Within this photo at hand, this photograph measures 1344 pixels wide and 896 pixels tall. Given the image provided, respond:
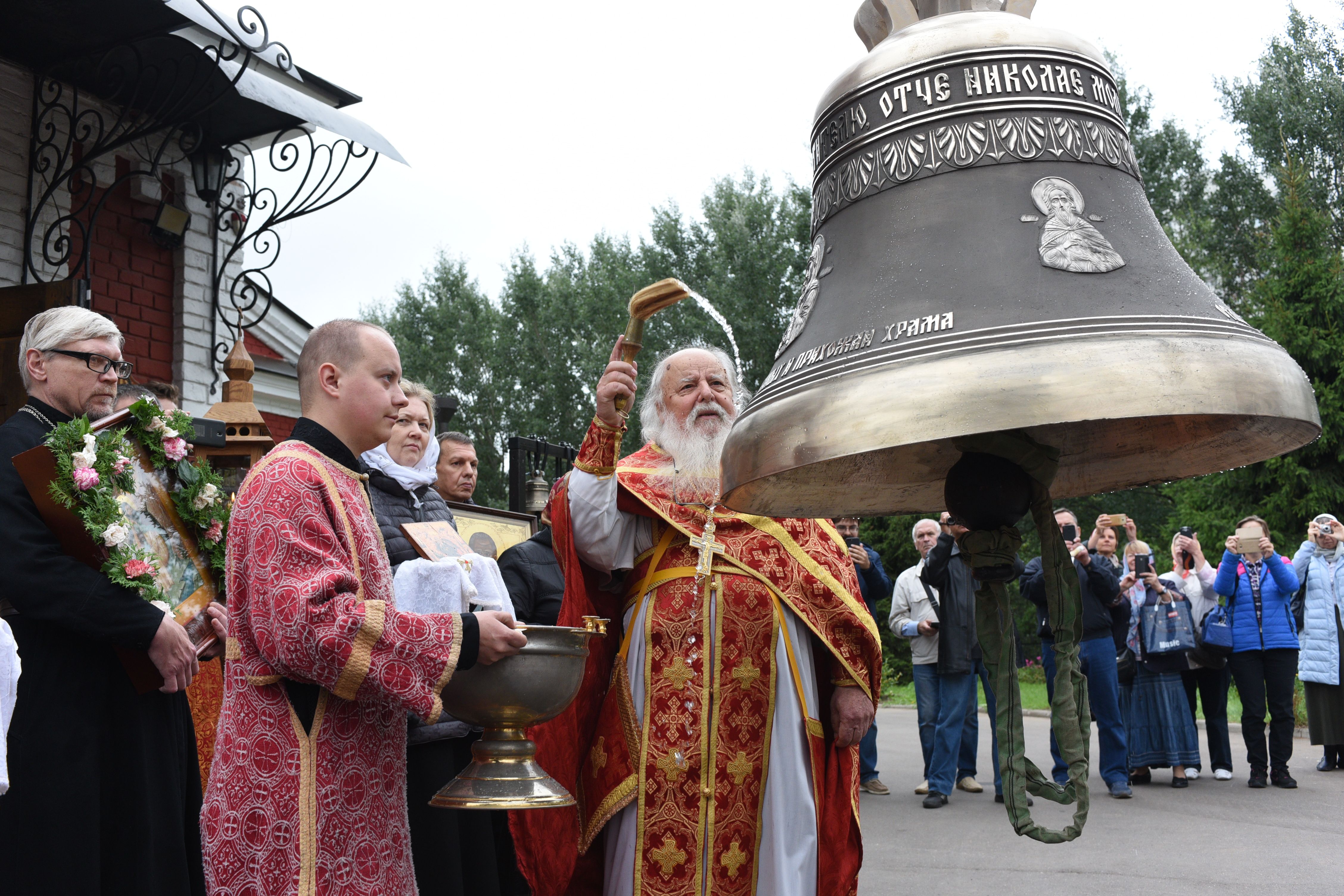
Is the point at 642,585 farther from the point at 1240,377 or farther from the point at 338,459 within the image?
the point at 1240,377

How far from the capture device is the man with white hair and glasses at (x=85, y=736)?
274 centimetres

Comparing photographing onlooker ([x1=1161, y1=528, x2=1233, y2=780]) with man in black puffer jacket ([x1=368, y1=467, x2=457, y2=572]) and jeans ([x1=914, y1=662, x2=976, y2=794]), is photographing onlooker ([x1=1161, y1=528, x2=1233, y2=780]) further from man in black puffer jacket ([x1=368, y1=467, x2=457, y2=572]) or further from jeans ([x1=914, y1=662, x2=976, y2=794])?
man in black puffer jacket ([x1=368, y1=467, x2=457, y2=572])

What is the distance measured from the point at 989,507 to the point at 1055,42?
0.70 meters

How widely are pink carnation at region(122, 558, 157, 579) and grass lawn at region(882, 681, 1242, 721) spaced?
37.8ft

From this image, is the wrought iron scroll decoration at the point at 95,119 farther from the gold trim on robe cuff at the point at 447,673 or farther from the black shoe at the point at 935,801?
the black shoe at the point at 935,801

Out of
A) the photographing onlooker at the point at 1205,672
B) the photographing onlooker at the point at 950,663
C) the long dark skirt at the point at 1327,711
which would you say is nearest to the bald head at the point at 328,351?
the photographing onlooker at the point at 950,663

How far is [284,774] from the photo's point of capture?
7.72 feet

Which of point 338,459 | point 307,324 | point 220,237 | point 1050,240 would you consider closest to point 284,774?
point 338,459

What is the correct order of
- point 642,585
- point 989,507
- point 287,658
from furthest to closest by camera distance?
point 642,585
point 287,658
point 989,507

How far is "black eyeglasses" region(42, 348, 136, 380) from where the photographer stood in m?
3.39

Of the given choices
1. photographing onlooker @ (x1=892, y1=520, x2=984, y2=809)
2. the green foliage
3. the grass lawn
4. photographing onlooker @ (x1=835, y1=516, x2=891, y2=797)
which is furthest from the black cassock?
the green foliage

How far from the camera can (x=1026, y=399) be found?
1.29 metres

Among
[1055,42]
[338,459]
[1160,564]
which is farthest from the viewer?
[1160,564]

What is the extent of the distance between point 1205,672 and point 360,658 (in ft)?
29.1
